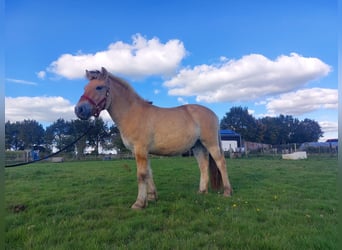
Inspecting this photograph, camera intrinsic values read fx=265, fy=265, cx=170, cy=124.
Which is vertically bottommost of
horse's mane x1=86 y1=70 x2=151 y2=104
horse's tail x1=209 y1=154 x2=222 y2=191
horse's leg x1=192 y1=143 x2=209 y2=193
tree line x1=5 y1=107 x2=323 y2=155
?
horse's tail x1=209 y1=154 x2=222 y2=191

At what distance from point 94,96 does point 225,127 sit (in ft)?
232

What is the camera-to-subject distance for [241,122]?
73.2 metres

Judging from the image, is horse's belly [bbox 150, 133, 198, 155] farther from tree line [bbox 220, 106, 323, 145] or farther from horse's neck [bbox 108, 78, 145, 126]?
tree line [bbox 220, 106, 323, 145]

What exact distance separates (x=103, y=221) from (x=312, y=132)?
85.5m

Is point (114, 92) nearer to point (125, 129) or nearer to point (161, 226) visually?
point (125, 129)

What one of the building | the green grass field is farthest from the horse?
the building

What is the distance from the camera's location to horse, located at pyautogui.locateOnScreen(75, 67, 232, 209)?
5375 mm

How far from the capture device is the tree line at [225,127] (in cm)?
5309

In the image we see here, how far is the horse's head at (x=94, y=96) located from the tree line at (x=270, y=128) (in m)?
67.5

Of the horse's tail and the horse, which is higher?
the horse

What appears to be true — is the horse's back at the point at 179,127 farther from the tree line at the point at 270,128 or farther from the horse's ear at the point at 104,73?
the tree line at the point at 270,128

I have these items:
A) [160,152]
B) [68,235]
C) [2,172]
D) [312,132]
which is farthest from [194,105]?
[312,132]

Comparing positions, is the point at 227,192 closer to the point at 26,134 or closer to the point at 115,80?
the point at 115,80

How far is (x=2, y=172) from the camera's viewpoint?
173 cm
